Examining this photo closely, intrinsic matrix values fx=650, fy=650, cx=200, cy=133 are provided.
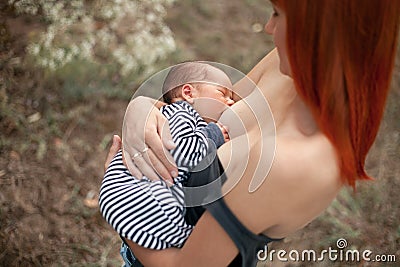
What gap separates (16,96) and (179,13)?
86cm

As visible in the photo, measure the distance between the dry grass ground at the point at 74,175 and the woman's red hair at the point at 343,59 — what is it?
125 cm

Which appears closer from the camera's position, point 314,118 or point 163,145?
point 314,118

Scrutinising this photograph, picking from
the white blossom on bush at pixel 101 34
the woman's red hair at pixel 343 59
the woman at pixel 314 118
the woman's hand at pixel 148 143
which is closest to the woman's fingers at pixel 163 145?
the woman's hand at pixel 148 143

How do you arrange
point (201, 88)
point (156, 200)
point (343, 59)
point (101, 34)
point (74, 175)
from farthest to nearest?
point (101, 34)
point (74, 175)
point (201, 88)
point (156, 200)
point (343, 59)

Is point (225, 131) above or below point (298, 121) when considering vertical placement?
below

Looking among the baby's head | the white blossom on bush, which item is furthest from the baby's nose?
the white blossom on bush

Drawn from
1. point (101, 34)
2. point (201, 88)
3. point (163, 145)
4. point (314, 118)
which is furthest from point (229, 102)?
point (101, 34)

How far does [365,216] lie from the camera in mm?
2252

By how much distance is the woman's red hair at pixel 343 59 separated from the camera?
0.87 metres

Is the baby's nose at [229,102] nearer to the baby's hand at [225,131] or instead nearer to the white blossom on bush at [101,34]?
the baby's hand at [225,131]

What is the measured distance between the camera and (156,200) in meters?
1.04

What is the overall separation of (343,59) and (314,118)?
97 mm

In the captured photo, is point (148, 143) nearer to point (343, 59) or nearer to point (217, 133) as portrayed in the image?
point (217, 133)

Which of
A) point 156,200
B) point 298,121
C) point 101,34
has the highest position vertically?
point 298,121
